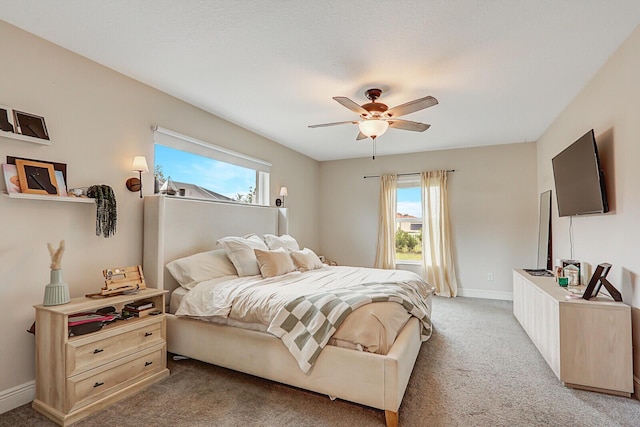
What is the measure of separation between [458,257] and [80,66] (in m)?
5.46

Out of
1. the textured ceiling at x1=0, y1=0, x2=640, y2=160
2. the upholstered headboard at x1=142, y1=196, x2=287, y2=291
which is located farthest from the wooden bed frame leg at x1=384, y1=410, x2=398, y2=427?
the textured ceiling at x1=0, y1=0, x2=640, y2=160

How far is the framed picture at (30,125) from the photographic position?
6.95ft

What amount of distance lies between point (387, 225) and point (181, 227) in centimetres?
372

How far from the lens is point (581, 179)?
9.22ft

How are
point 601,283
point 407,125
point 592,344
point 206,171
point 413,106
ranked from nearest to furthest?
point 592,344, point 601,283, point 413,106, point 407,125, point 206,171

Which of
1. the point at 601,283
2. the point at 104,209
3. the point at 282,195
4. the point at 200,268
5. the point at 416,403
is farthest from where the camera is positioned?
the point at 282,195

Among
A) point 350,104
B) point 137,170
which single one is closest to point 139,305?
point 137,170

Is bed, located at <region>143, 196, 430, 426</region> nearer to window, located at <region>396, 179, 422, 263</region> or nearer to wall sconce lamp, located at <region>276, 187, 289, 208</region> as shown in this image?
wall sconce lamp, located at <region>276, 187, 289, 208</region>

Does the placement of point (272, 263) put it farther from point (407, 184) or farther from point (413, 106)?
point (407, 184)

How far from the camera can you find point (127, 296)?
91.7 inches

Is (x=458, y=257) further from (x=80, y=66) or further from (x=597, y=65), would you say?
(x=80, y=66)

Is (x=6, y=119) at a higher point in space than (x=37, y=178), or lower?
higher

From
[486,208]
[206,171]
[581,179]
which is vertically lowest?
[486,208]

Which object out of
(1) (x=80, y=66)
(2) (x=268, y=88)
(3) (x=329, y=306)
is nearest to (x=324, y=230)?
(2) (x=268, y=88)
